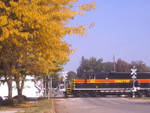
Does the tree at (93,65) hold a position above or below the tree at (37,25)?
above

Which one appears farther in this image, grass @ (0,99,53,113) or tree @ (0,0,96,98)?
grass @ (0,99,53,113)

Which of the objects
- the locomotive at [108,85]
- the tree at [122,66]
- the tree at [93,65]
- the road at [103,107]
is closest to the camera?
the road at [103,107]

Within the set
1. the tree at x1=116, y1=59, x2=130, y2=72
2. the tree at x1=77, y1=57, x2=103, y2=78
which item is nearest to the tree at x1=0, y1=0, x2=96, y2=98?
the tree at x1=77, y1=57, x2=103, y2=78

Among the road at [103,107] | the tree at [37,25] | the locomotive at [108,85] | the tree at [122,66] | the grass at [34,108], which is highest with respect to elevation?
the tree at [122,66]

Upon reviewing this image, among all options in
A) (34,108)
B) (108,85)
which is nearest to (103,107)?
(34,108)

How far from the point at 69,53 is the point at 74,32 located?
52.7 inches

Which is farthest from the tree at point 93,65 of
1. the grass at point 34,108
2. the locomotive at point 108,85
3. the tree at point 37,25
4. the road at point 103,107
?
the tree at point 37,25

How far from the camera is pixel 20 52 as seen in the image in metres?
12.3

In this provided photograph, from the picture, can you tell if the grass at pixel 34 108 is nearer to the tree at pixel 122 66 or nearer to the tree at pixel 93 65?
the tree at pixel 93 65

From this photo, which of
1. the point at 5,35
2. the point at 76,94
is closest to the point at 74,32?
the point at 5,35

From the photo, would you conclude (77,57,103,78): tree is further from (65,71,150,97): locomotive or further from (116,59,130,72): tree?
(65,71,150,97): locomotive

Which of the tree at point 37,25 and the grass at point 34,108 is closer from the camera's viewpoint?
the tree at point 37,25

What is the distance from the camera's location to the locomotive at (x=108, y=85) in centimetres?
4366

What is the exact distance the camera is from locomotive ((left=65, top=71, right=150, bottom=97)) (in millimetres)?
43656
